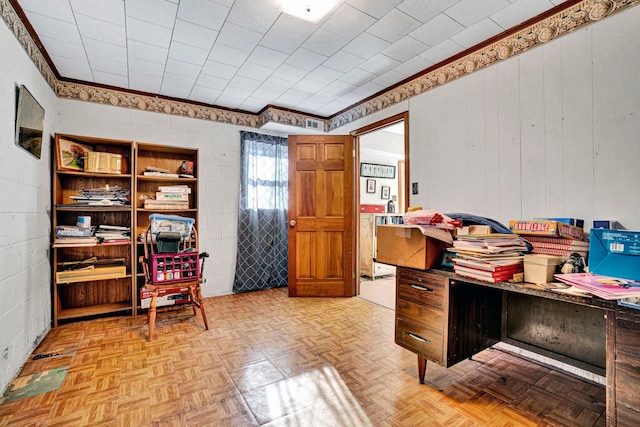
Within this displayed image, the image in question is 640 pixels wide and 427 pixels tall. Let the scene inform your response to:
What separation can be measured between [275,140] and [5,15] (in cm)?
298

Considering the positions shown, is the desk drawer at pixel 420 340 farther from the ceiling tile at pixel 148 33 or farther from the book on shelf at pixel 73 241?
the book on shelf at pixel 73 241

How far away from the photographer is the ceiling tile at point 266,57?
277 cm

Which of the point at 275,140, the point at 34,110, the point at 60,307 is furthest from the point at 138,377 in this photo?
the point at 275,140

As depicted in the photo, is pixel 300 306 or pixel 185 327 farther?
pixel 300 306

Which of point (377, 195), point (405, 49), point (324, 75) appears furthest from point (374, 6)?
point (377, 195)

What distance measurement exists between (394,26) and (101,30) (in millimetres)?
2368

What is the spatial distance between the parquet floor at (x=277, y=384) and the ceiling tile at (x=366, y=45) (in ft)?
8.65

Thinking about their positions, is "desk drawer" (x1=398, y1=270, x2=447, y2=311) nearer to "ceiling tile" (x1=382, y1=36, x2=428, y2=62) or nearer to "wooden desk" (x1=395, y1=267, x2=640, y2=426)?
"wooden desk" (x1=395, y1=267, x2=640, y2=426)

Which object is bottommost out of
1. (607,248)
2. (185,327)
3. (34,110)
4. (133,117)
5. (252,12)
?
(185,327)

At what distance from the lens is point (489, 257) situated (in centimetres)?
159

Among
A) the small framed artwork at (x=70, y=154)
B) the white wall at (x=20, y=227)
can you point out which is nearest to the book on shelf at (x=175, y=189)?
the small framed artwork at (x=70, y=154)

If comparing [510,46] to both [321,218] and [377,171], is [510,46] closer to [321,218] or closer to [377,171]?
[321,218]

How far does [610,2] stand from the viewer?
6.24 ft

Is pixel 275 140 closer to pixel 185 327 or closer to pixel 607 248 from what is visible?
pixel 185 327
